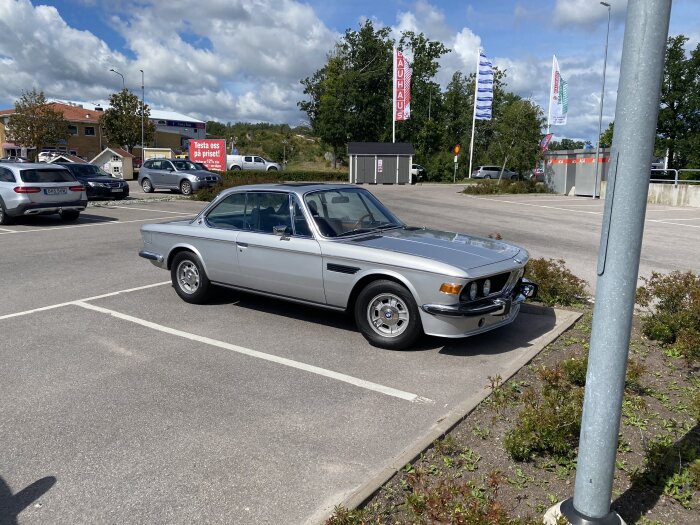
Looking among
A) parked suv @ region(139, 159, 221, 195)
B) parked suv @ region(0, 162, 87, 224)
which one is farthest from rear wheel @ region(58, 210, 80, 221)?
parked suv @ region(139, 159, 221, 195)

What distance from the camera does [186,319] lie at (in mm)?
6754

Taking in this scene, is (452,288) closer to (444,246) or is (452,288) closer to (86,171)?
(444,246)

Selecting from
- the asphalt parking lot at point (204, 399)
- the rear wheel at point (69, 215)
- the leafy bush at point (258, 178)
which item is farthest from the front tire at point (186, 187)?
the asphalt parking lot at point (204, 399)

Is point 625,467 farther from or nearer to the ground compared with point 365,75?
nearer to the ground

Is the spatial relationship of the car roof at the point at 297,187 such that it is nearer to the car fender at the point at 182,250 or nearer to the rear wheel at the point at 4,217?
the car fender at the point at 182,250

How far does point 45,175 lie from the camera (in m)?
15.2

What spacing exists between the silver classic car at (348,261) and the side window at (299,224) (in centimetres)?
1

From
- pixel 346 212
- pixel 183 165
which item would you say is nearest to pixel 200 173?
pixel 183 165

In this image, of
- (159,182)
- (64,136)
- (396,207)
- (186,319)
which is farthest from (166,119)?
(186,319)

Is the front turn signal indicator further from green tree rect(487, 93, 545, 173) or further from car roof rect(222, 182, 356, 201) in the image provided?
green tree rect(487, 93, 545, 173)

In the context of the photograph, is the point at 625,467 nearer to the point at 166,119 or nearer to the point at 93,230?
the point at 93,230

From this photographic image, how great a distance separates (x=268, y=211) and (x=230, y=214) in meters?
0.60

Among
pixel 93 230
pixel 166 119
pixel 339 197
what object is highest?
pixel 166 119

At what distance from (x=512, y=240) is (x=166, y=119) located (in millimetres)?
94964
